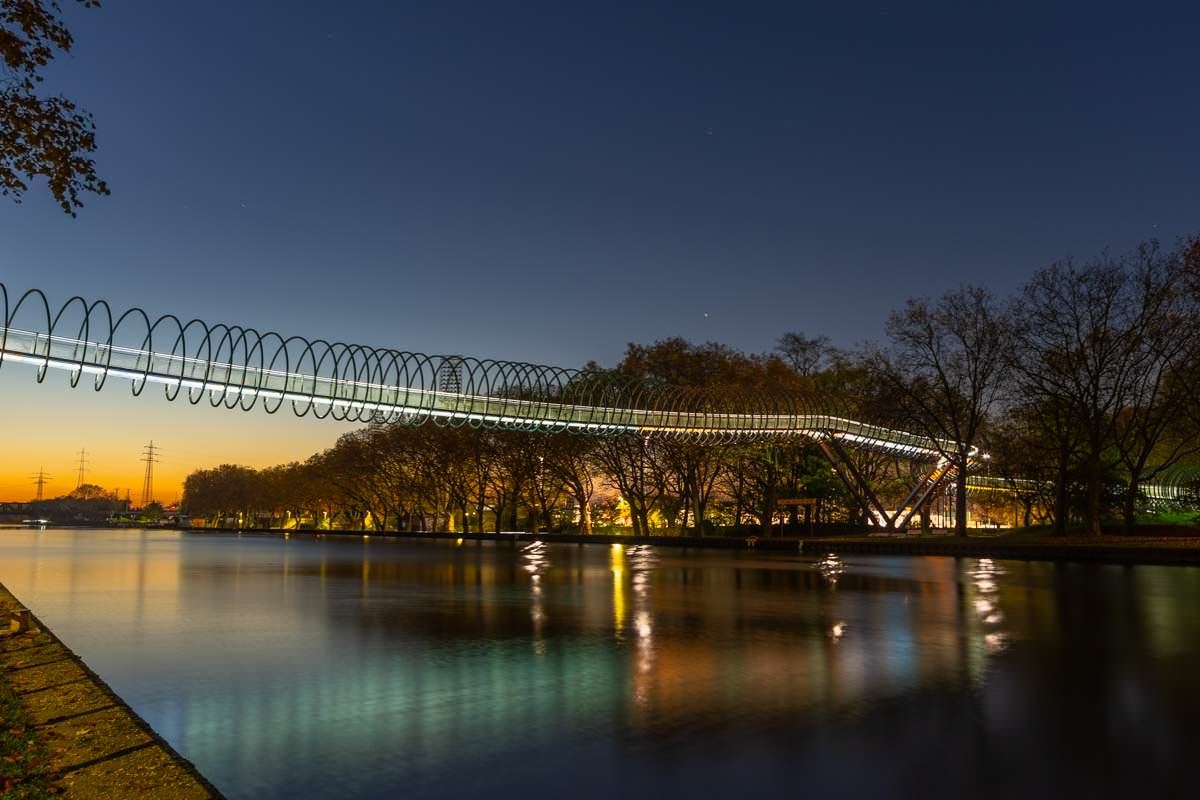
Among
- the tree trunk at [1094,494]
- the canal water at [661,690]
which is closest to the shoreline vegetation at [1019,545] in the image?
the tree trunk at [1094,494]

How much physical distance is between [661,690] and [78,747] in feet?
19.7

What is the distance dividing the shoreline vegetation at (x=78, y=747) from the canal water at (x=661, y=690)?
0.49 m

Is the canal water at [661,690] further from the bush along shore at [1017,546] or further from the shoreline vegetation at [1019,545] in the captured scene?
the shoreline vegetation at [1019,545]

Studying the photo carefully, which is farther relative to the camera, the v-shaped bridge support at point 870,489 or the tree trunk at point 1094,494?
the v-shaped bridge support at point 870,489

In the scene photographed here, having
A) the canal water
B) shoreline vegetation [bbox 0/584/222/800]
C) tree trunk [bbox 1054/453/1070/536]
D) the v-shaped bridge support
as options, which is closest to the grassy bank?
shoreline vegetation [bbox 0/584/222/800]

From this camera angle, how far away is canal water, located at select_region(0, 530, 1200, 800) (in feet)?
24.1

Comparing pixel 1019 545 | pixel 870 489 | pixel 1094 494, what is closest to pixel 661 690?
pixel 1019 545

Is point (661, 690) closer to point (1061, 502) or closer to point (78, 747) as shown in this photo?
point (78, 747)

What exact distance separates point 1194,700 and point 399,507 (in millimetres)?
116127

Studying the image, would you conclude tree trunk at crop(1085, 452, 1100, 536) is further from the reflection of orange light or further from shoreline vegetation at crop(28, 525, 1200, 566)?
the reflection of orange light

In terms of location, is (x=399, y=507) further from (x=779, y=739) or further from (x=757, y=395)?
(x=779, y=739)

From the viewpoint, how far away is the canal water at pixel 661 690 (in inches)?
290

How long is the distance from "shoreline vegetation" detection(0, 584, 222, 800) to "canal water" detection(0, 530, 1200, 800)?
1.61ft

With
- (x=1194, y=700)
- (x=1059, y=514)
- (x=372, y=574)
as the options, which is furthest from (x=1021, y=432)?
(x=1194, y=700)
